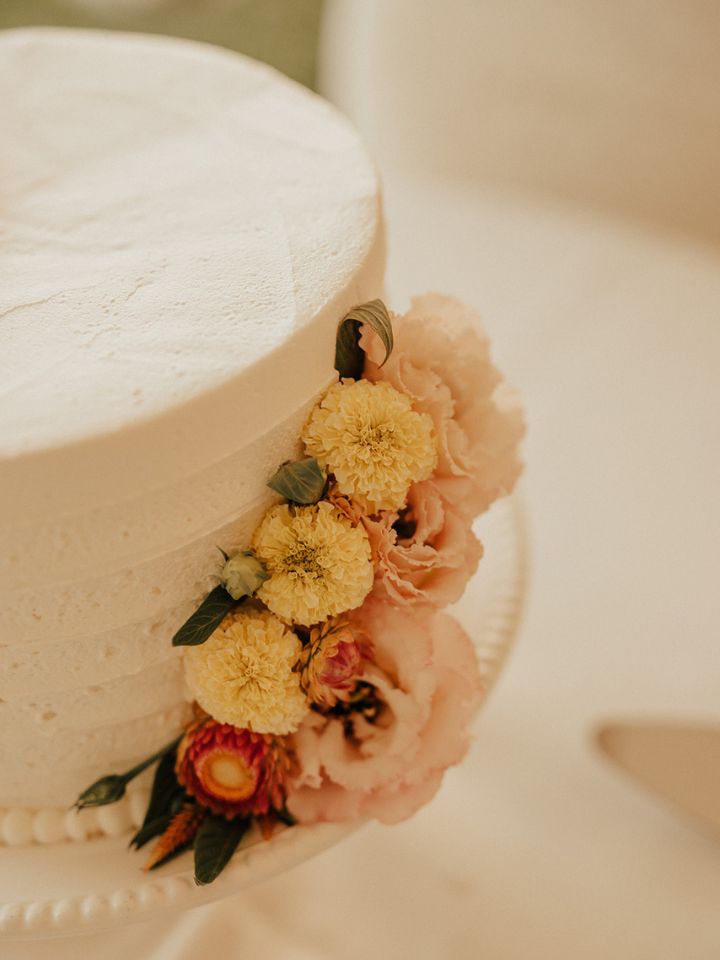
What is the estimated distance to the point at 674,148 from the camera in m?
1.67

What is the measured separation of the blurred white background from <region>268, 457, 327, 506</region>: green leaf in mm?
435

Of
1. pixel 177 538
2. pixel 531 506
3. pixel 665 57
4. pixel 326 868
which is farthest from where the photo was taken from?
pixel 665 57

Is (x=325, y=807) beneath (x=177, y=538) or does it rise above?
beneath

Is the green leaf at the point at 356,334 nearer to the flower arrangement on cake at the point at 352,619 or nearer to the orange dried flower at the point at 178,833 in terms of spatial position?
the flower arrangement on cake at the point at 352,619

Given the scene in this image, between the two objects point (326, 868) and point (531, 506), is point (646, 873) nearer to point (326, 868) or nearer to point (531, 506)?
point (326, 868)

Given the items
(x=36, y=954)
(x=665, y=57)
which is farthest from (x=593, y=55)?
(x=36, y=954)

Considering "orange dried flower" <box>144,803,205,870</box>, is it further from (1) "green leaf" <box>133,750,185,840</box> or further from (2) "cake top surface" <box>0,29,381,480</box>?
(2) "cake top surface" <box>0,29,381,480</box>

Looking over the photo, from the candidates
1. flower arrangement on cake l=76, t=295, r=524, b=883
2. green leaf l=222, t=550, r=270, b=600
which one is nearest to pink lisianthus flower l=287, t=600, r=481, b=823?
flower arrangement on cake l=76, t=295, r=524, b=883

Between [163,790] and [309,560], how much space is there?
0.25m

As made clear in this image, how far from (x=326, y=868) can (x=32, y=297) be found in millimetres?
595

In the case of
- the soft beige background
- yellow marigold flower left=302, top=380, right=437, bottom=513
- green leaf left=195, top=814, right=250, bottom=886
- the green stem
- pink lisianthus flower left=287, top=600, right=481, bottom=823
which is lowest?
the soft beige background

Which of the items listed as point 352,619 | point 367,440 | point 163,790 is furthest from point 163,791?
point 367,440

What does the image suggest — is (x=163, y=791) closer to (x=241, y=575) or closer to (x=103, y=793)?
(x=103, y=793)

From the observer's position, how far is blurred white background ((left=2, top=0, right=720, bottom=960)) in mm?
959
